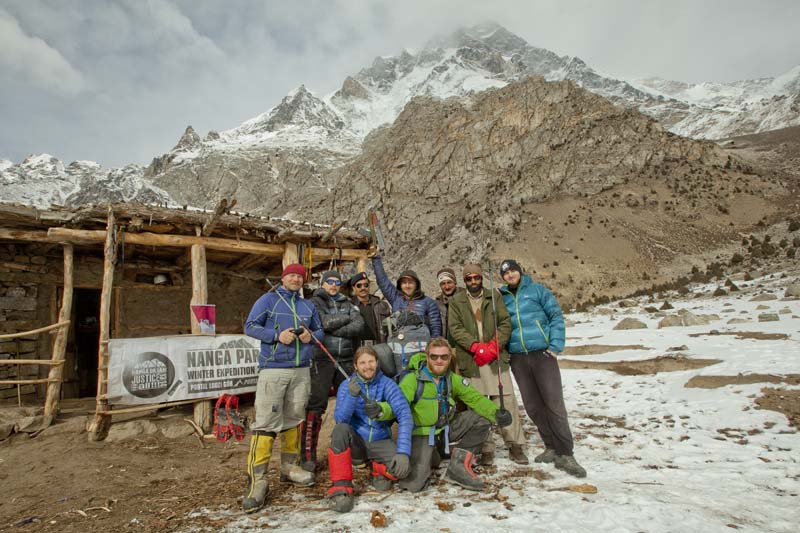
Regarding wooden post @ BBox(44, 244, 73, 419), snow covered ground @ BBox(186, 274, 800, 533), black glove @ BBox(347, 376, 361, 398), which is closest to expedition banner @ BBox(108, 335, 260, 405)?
wooden post @ BBox(44, 244, 73, 419)

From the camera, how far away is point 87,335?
381 inches

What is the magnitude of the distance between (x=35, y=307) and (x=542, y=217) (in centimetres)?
3612

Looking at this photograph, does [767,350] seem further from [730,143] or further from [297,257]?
[730,143]

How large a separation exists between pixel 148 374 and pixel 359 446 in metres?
3.93

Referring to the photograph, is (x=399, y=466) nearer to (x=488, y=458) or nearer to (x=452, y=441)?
(x=452, y=441)

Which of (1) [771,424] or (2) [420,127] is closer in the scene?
(1) [771,424]

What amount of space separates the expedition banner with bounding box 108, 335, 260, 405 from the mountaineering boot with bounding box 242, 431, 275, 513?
3337 mm

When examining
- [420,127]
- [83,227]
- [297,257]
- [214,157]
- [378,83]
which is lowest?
[297,257]

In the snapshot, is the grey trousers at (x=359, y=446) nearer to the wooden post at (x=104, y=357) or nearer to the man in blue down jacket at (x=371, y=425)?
the man in blue down jacket at (x=371, y=425)

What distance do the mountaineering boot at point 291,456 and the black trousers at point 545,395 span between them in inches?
82.2

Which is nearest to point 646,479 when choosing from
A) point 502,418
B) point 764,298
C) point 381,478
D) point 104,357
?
point 502,418

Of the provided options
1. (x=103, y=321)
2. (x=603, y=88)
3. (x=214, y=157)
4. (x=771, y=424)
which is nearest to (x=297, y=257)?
(x=103, y=321)

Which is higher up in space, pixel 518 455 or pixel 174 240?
pixel 174 240

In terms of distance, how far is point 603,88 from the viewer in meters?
121
